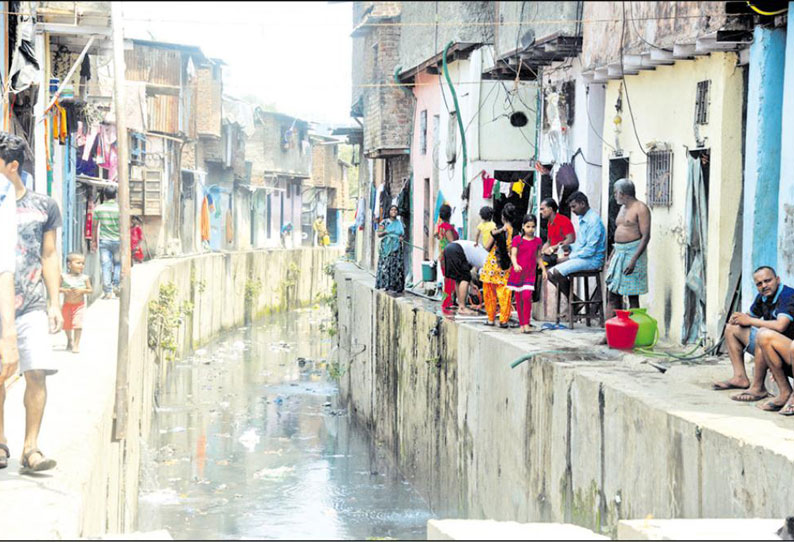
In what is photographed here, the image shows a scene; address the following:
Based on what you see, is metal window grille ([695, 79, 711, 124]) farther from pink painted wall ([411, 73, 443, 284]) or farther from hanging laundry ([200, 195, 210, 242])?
hanging laundry ([200, 195, 210, 242])

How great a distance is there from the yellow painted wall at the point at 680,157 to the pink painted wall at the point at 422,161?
857cm

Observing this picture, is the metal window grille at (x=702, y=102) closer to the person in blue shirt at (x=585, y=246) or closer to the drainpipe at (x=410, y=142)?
the person in blue shirt at (x=585, y=246)

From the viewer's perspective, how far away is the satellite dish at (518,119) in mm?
19375

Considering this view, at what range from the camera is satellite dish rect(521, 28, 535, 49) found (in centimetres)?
1577

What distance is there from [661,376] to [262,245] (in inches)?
1780

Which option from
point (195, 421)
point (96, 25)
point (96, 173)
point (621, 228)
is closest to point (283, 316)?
point (96, 173)

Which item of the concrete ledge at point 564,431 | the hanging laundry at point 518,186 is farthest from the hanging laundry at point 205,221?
the hanging laundry at point 518,186

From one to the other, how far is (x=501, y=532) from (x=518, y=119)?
14.6 m

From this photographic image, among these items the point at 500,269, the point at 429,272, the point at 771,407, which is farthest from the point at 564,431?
the point at 429,272

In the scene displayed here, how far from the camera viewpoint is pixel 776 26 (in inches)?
397

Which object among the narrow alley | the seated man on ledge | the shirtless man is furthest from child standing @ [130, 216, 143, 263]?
the seated man on ledge

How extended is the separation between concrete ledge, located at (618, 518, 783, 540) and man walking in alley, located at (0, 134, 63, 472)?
135 inches

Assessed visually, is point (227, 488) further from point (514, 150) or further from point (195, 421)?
point (514, 150)

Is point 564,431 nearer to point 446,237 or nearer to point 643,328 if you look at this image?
point 643,328
